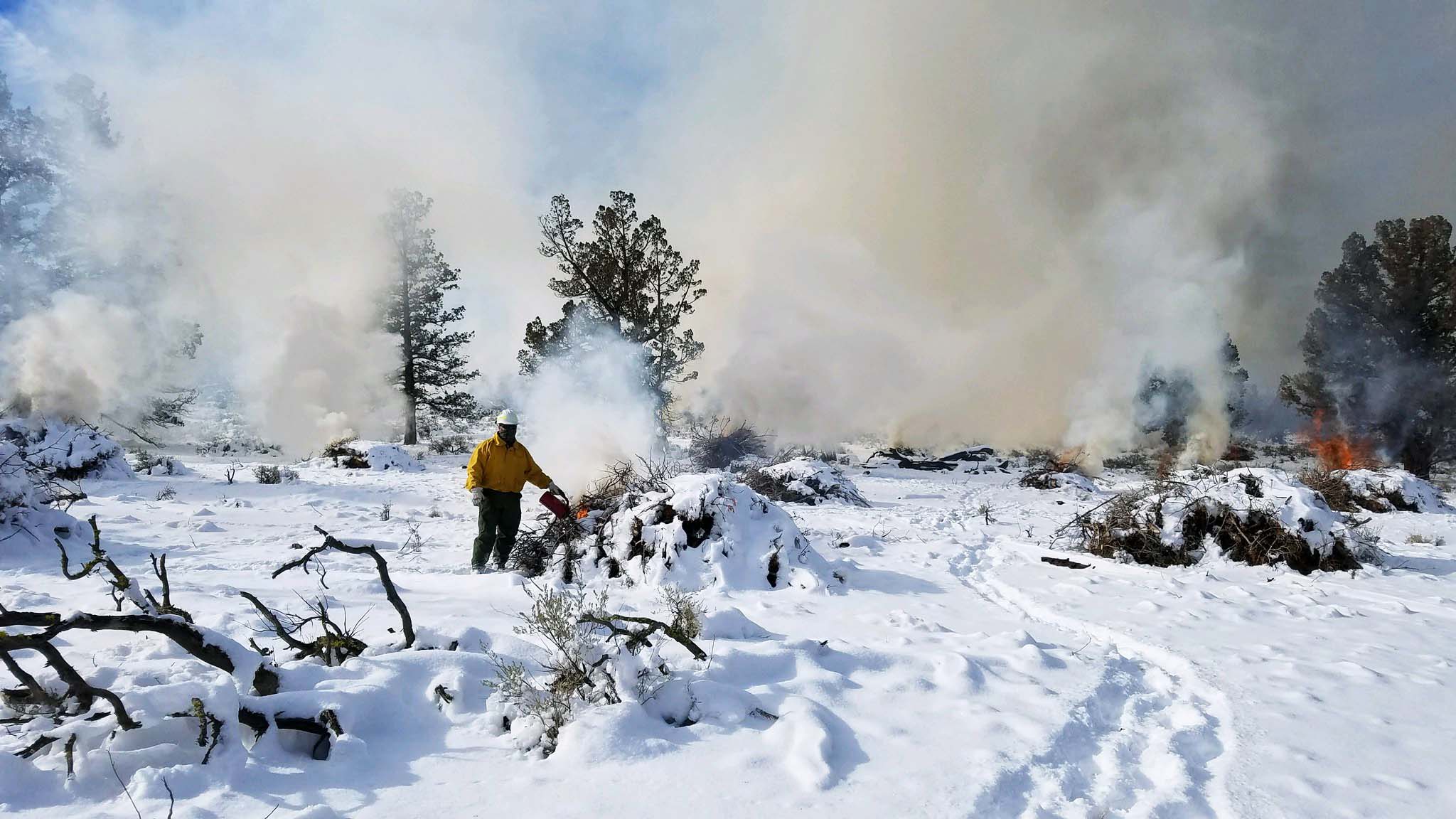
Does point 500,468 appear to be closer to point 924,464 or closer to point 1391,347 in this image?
point 924,464

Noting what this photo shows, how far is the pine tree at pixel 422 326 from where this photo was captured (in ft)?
94.1

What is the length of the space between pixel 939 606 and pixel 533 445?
30.9 feet

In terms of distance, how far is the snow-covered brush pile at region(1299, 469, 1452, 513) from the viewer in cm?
1172

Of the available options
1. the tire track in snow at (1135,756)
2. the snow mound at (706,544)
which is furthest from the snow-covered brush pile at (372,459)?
the tire track in snow at (1135,756)

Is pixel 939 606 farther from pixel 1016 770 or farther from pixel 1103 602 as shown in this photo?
pixel 1016 770

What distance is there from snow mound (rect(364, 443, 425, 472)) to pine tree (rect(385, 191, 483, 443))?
1138 centimetres

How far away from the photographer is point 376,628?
12.6 feet

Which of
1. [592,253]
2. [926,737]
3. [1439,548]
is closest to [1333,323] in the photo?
[1439,548]

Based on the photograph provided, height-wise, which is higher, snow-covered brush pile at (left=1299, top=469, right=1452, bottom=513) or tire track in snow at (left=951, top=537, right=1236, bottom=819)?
snow-covered brush pile at (left=1299, top=469, right=1452, bottom=513)

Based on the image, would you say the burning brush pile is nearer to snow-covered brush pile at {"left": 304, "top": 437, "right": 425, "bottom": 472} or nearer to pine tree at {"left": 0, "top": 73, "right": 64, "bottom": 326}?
snow-covered brush pile at {"left": 304, "top": 437, "right": 425, "bottom": 472}

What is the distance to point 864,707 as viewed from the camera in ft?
9.75

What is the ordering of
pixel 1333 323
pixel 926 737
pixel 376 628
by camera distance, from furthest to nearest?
pixel 1333 323, pixel 376 628, pixel 926 737

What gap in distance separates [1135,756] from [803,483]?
10.3 m

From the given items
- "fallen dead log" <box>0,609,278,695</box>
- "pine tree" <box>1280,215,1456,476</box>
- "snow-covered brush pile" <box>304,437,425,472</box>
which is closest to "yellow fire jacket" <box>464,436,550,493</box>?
"fallen dead log" <box>0,609,278,695</box>
